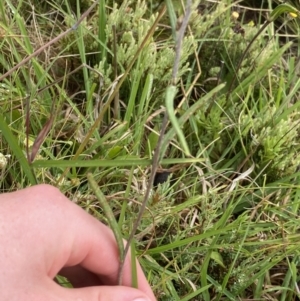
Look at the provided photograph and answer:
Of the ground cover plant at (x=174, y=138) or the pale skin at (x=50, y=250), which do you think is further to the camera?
the ground cover plant at (x=174, y=138)

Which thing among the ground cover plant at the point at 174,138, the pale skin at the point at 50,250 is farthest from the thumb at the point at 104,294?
the ground cover plant at the point at 174,138

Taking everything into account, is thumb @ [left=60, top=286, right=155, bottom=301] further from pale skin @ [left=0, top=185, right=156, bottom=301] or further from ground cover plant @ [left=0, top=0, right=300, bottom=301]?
ground cover plant @ [left=0, top=0, right=300, bottom=301]

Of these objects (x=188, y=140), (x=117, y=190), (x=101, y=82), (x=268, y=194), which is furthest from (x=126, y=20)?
(x=268, y=194)

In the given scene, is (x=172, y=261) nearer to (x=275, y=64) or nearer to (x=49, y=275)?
(x=49, y=275)

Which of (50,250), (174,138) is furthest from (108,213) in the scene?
(174,138)

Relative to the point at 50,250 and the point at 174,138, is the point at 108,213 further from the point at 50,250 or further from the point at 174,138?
the point at 174,138

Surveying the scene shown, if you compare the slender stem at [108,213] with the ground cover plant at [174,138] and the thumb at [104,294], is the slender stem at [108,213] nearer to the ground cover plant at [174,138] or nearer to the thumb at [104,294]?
the thumb at [104,294]

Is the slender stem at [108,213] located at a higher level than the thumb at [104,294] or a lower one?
higher
